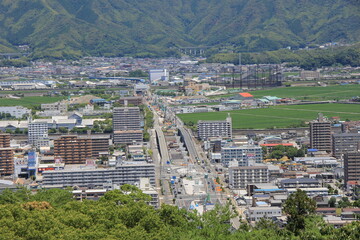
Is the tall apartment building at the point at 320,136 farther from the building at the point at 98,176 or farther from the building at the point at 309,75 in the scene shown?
the building at the point at 309,75

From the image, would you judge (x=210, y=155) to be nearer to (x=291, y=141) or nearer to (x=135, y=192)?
(x=291, y=141)

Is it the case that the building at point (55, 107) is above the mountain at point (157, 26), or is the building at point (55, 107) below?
below

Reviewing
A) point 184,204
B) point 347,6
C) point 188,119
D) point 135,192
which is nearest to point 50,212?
point 135,192

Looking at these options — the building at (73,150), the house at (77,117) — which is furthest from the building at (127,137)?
the house at (77,117)

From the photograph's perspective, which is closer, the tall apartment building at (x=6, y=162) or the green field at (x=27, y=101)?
the tall apartment building at (x=6, y=162)

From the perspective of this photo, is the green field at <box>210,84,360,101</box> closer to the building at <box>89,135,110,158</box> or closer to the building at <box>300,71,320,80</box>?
the building at <box>300,71,320,80</box>

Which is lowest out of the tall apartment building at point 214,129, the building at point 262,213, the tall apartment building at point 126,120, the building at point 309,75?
the building at point 262,213
